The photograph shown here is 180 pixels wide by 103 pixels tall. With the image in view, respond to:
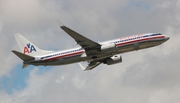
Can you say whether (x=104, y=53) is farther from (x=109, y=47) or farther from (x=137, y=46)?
(x=137, y=46)

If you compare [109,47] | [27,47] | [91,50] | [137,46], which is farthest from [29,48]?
[137,46]

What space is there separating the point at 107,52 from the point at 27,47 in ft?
64.6

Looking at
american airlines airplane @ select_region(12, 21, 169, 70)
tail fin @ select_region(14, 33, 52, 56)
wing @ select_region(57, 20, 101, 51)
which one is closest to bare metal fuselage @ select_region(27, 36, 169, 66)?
american airlines airplane @ select_region(12, 21, 169, 70)

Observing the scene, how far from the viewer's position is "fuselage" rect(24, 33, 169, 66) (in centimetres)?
7775

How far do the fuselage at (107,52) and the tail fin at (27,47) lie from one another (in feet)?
14.7

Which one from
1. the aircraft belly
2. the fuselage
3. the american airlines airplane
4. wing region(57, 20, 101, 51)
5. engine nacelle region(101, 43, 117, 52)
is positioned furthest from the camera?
the fuselage

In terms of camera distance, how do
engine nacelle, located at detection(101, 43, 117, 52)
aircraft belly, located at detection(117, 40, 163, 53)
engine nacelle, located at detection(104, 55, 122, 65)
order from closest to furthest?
1. engine nacelle, located at detection(101, 43, 117, 52)
2. aircraft belly, located at detection(117, 40, 163, 53)
3. engine nacelle, located at detection(104, 55, 122, 65)

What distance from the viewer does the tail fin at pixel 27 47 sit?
85500mm

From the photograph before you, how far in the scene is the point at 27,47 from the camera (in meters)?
87.1

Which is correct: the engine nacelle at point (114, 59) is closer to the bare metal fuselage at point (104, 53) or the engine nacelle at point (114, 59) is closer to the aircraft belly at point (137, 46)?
the bare metal fuselage at point (104, 53)

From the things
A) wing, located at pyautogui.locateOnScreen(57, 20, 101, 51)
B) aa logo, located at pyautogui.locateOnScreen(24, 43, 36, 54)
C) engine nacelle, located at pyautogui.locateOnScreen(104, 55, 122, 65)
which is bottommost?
engine nacelle, located at pyautogui.locateOnScreen(104, 55, 122, 65)

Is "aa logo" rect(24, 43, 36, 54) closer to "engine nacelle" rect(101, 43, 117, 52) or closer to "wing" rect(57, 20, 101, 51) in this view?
"wing" rect(57, 20, 101, 51)

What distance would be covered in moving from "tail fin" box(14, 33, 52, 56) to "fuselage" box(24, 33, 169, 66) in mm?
4489

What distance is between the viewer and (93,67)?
92625 millimetres
